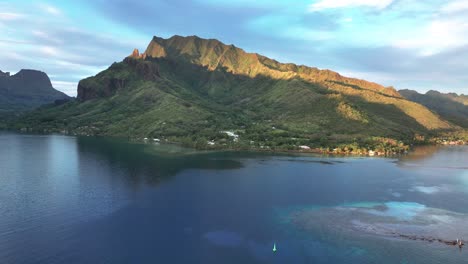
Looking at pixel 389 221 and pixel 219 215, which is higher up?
pixel 219 215

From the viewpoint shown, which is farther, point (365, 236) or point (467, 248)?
point (365, 236)

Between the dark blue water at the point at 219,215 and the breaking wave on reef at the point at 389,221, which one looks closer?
the dark blue water at the point at 219,215

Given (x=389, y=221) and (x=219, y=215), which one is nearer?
(x=389, y=221)

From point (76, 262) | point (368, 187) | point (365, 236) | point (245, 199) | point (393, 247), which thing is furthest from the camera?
point (368, 187)

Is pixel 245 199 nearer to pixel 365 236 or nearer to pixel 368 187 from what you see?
pixel 365 236

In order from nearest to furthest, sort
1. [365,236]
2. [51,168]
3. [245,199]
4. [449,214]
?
[365,236] → [449,214] → [245,199] → [51,168]

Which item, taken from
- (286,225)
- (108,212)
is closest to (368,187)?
(286,225)

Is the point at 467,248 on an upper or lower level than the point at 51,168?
lower

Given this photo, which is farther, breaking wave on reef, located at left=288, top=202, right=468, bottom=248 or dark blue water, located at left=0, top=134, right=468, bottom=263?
breaking wave on reef, located at left=288, top=202, right=468, bottom=248
